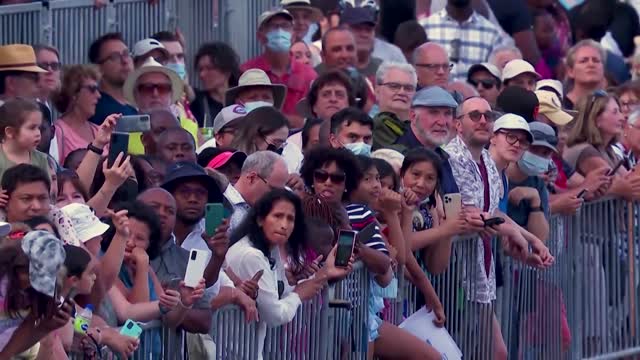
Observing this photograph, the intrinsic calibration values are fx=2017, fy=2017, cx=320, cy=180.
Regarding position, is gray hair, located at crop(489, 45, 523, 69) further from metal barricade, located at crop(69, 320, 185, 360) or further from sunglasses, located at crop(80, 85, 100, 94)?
metal barricade, located at crop(69, 320, 185, 360)

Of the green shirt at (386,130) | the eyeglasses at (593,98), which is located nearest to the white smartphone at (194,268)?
the green shirt at (386,130)

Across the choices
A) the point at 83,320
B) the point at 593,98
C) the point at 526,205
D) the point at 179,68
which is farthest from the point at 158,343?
the point at 593,98

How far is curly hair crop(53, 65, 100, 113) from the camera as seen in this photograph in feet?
43.5

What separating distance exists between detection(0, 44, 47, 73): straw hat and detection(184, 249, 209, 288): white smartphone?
369 centimetres

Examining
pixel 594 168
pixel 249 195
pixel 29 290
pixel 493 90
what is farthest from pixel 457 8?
pixel 29 290

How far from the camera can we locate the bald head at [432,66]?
15.8 meters

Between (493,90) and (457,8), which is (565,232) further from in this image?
(457,8)

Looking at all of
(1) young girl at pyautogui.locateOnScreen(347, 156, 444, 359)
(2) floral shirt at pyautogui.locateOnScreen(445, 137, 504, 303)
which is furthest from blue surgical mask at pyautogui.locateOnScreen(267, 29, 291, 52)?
(1) young girl at pyautogui.locateOnScreen(347, 156, 444, 359)

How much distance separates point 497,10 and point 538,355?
20.3 feet

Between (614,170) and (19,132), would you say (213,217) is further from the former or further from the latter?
(614,170)

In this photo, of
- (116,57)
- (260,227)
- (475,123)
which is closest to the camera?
(260,227)

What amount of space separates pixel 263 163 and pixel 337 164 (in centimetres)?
44

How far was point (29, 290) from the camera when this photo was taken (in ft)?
27.9

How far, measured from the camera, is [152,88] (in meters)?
14.1
